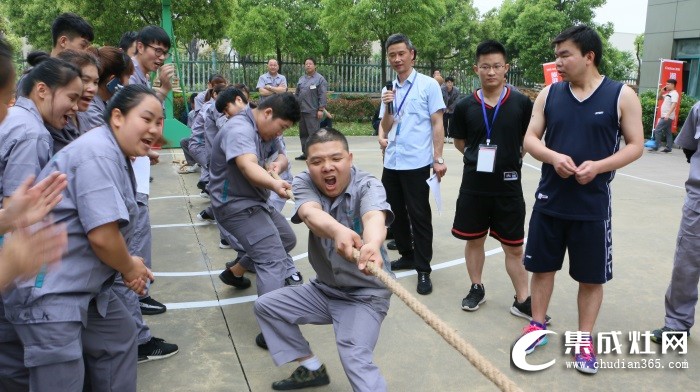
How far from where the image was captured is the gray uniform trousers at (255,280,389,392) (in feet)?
9.14

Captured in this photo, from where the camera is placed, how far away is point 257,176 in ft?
11.6

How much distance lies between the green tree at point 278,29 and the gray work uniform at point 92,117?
662 inches

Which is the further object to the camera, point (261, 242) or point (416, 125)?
point (416, 125)

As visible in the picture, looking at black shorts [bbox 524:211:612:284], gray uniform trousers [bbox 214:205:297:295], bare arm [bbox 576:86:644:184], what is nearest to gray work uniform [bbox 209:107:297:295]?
gray uniform trousers [bbox 214:205:297:295]

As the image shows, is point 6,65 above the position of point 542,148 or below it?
above

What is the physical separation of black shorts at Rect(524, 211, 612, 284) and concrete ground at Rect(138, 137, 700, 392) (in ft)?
1.78

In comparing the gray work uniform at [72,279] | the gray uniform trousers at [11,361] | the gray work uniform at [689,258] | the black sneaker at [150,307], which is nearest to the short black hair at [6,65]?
the gray work uniform at [72,279]

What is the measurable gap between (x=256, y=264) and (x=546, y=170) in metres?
1.89

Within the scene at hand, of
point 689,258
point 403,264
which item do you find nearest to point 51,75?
point 403,264

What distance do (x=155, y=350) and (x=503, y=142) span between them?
2609 millimetres

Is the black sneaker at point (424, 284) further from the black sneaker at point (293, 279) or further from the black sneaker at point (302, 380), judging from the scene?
the black sneaker at point (302, 380)

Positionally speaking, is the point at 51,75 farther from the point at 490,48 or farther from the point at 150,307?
the point at 490,48

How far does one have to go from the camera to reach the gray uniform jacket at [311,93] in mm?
10719

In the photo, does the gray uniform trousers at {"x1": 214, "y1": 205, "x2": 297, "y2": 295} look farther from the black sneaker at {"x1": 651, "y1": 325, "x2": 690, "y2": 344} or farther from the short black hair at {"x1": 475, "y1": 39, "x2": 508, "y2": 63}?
the black sneaker at {"x1": 651, "y1": 325, "x2": 690, "y2": 344}
